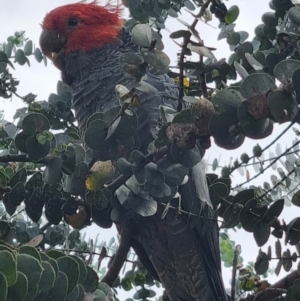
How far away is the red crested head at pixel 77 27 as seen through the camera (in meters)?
2.64

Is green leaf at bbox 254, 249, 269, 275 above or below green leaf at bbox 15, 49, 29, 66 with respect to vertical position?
below

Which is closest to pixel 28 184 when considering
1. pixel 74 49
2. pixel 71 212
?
pixel 71 212

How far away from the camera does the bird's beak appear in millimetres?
2637

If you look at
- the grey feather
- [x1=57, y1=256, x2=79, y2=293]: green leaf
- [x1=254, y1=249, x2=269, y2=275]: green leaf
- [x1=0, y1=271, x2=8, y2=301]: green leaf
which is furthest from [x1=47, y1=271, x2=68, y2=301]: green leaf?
the grey feather

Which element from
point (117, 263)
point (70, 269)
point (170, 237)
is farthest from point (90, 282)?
point (170, 237)

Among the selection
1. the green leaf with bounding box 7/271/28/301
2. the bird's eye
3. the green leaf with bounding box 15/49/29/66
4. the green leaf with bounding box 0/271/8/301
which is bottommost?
the green leaf with bounding box 0/271/8/301

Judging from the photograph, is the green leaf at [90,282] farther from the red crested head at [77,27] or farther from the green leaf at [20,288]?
the red crested head at [77,27]

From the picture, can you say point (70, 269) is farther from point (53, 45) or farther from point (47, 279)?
point (53, 45)

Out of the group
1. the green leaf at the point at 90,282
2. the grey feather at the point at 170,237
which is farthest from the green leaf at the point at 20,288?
the grey feather at the point at 170,237

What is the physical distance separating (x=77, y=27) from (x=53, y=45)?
14 centimetres

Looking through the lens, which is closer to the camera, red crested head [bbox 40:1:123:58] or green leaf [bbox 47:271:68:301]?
green leaf [bbox 47:271:68:301]

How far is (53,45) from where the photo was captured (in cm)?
268

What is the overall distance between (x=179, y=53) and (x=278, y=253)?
21.6 inches

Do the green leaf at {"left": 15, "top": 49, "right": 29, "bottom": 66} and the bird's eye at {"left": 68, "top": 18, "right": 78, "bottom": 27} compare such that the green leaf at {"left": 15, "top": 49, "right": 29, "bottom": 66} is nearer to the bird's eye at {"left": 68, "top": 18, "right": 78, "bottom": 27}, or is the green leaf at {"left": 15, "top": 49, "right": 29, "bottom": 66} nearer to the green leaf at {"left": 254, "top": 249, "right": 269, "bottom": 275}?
the bird's eye at {"left": 68, "top": 18, "right": 78, "bottom": 27}
